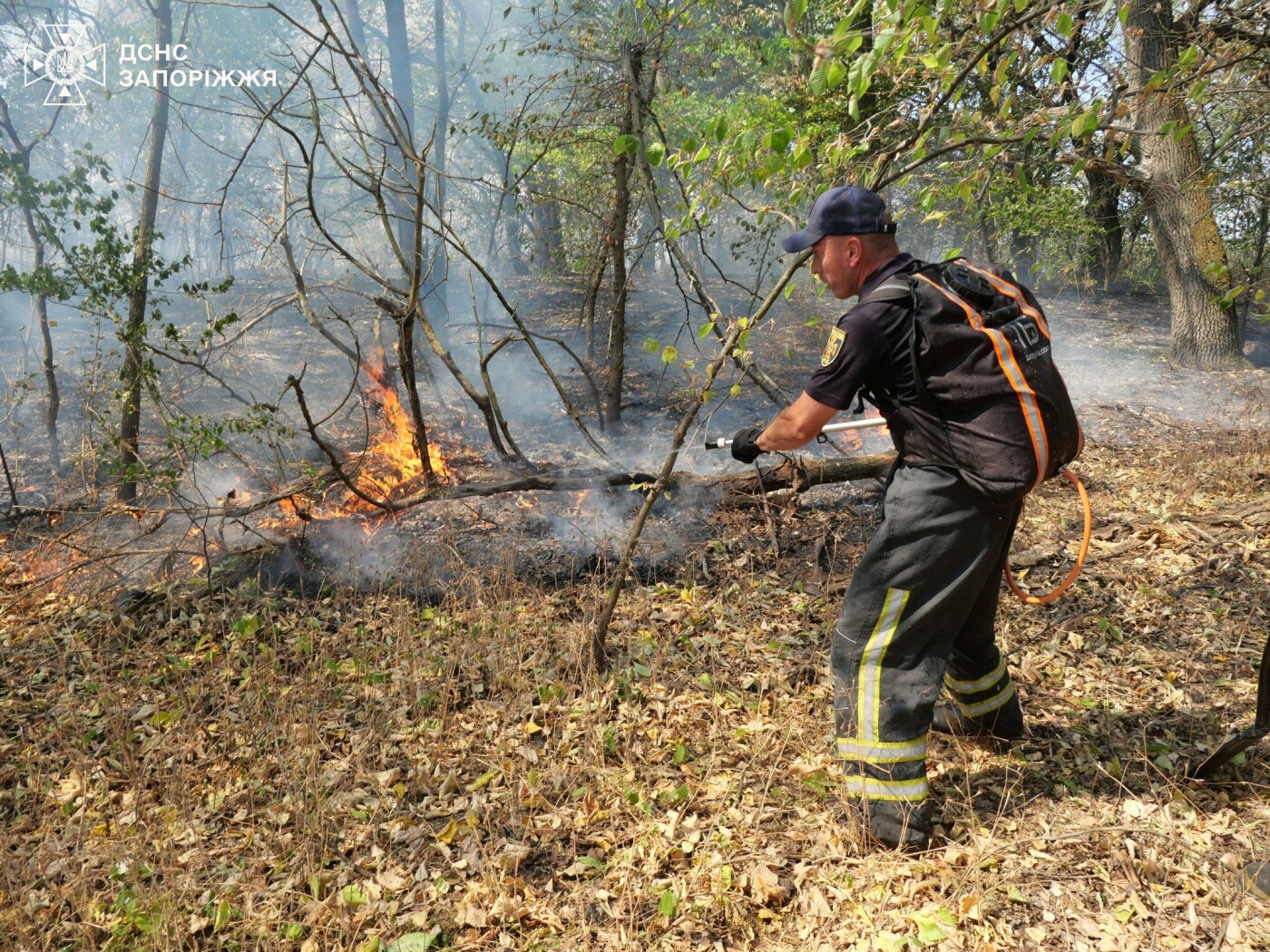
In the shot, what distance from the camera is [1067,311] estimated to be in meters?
14.0

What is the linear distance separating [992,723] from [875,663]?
98 centimetres

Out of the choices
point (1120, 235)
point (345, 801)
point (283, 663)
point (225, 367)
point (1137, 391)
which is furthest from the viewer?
point (1120, 235)

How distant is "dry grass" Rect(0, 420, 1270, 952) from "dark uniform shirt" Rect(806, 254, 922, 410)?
62.6 inches

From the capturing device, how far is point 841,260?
2871 millimetres

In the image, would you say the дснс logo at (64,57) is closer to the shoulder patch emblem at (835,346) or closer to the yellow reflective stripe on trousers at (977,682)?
the shoulder patch emblem at (835,346)

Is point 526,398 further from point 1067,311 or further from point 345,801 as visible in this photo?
point 1067,311

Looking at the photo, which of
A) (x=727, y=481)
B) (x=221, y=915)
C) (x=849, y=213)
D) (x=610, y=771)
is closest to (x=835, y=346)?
(x=849, y=213)

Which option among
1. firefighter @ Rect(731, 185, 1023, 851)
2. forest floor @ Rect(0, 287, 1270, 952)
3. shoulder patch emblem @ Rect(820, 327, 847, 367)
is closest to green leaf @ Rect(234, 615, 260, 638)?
forest floor @ Rect(0, 287, 1270, 952)

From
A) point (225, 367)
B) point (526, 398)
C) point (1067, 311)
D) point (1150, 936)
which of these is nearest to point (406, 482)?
point (526, 398)

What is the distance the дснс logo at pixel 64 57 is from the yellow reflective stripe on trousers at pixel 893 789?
12187 mm

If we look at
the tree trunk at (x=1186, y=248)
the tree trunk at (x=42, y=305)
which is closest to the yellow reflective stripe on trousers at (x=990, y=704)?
the tree trunk at (x=42, y=305)

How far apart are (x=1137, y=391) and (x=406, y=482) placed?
921 centimetres

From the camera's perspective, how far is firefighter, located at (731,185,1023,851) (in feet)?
8.79

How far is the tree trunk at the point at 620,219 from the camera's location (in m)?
5.34
